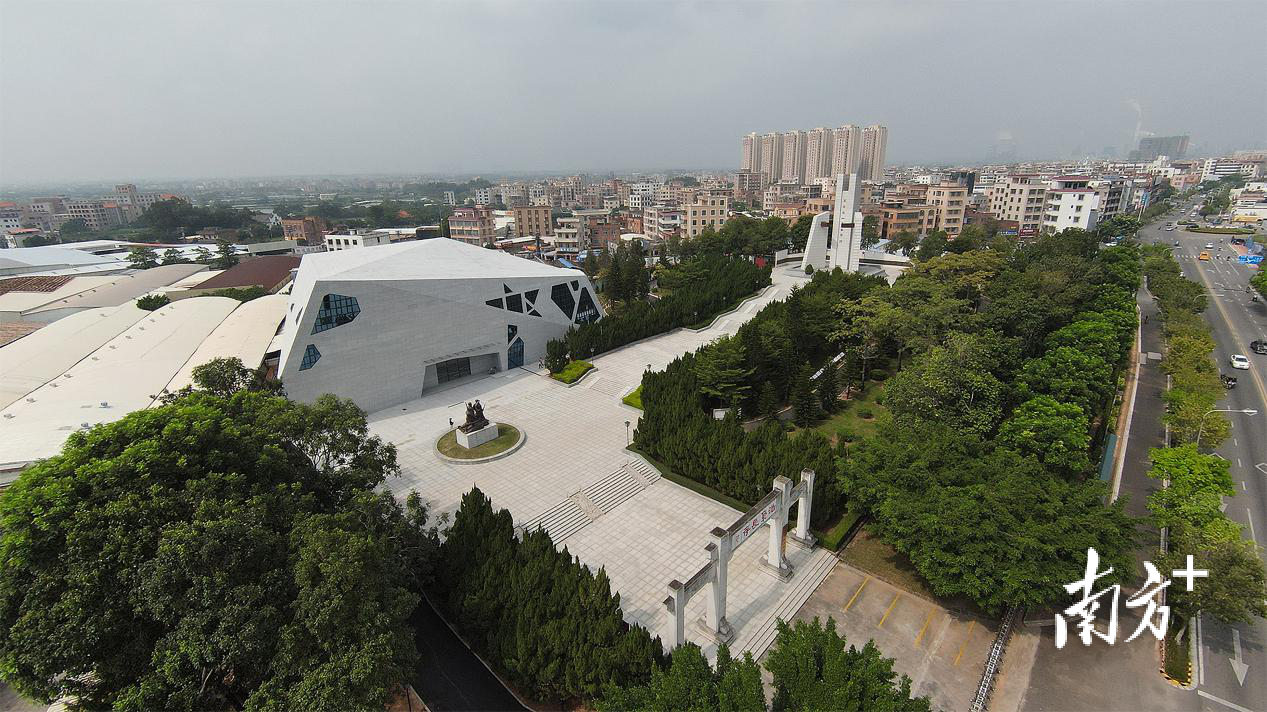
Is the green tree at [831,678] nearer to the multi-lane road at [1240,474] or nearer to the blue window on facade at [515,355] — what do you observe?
the multi-lane road at [1240,474]

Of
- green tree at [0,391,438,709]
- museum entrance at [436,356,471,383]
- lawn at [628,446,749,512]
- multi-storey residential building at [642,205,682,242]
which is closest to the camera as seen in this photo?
green tree at [0,391,438,709]

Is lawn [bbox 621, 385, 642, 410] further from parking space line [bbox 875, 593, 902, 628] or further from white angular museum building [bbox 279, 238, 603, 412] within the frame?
parking space line [bbox 875, 593, 902, 628]

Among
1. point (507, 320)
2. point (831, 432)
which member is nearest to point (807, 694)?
point (831, 432)

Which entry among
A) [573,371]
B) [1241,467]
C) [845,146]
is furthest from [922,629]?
[845,146]

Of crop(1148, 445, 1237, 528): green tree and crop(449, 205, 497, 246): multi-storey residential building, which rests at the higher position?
crop(449, 205, 497, 246): multi-storey residential building

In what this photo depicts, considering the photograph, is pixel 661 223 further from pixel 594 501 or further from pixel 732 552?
pixel 732 552

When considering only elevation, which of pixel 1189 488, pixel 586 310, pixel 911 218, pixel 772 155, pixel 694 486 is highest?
pixel 772 155

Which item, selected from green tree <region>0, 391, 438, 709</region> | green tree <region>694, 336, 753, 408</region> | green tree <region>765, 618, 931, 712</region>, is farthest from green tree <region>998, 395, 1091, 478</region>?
green tree <region>0, 391, 438, 709</region>
